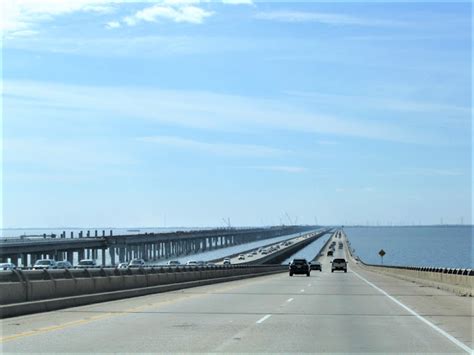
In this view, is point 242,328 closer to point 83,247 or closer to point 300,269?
point 300,269

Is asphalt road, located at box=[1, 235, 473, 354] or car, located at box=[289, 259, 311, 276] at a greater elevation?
car, located at box=[289, 259, 311, 276]

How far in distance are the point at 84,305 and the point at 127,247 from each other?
144317 millimetres

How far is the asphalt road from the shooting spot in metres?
13.0

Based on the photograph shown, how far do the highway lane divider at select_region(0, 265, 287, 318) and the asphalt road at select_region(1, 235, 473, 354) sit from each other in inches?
21.0

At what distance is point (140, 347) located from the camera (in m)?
12.9

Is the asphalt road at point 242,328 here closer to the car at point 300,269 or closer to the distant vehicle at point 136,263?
the car at point 300,269

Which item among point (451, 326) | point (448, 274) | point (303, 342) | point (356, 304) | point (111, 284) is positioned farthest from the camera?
point (448, 274)

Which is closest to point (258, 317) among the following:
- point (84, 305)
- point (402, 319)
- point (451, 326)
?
point (402, 319)

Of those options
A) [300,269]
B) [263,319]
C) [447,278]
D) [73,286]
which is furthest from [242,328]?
→ [300,269]

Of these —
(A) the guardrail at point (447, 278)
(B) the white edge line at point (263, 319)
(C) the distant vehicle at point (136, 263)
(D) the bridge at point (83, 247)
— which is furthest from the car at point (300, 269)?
(D) the bridge at point (83, 247)

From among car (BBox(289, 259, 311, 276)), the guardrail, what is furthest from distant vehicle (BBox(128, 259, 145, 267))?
the guardrail

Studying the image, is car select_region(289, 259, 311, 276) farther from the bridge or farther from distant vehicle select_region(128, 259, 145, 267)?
the bridge

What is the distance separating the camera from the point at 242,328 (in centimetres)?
1627

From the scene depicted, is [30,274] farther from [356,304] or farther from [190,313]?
[356,304]
